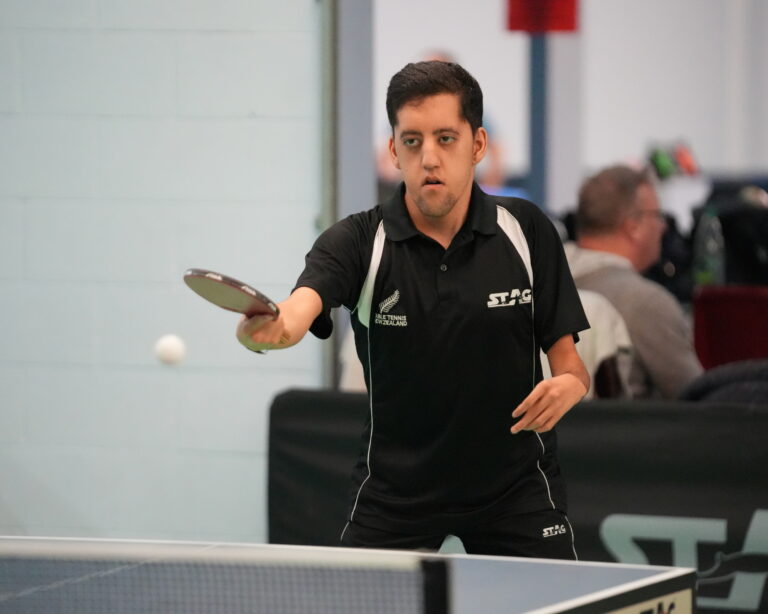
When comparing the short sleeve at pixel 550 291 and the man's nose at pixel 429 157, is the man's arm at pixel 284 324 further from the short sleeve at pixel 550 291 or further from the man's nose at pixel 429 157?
the short sleeve at pixel 550 291

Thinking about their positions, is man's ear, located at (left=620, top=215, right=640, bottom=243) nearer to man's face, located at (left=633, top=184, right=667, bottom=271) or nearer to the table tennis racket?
man's face, located at (left=633, top=184, right=667, bottom=271)

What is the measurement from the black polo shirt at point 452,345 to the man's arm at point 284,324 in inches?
4.8

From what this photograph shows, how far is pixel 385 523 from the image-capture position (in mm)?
2830

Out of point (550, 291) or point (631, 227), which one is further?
point (631, 227)

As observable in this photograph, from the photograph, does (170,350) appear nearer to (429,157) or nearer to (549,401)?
(429,157)

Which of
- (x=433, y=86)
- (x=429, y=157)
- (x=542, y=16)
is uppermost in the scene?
(x=542, y=16)

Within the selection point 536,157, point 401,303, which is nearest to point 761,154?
point 536,157

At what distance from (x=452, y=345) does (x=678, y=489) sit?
74.5 inches

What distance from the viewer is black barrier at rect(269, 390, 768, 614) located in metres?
4.29

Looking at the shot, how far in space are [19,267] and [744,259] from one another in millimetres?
4686

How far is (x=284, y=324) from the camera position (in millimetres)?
2482

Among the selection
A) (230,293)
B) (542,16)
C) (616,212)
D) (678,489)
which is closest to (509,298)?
(230,293)

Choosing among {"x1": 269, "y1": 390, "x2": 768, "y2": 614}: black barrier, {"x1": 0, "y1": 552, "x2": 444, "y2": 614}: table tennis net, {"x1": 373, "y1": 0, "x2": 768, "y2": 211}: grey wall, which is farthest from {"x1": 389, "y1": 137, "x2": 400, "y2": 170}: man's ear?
{"x1": 373, "y1": 0, "x2": 768, "y2": 211}: grey wall

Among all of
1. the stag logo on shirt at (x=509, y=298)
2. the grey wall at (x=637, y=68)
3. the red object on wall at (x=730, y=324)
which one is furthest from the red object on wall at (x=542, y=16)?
the grey wall at (x=637, y=68)
